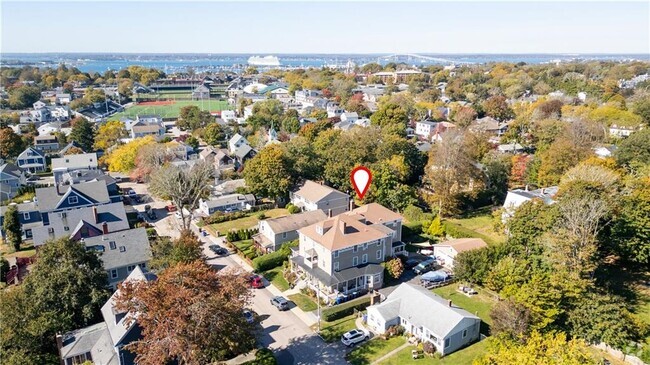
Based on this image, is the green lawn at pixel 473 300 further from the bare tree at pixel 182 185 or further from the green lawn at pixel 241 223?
the bare tree at pixel 182 185

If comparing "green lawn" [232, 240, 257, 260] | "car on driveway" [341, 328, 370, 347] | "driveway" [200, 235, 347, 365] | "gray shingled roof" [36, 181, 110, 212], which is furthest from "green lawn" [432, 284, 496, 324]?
"gray shingled roof" [36, 181, 110, 212]

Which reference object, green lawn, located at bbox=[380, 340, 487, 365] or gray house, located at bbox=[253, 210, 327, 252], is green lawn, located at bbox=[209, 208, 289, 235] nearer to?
gray house, located at bbox=[253, 210, 327, 252]

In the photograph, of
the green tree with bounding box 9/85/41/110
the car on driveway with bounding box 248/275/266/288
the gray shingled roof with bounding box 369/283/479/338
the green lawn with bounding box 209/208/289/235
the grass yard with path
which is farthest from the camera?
the green tree with bounding box 9/85/41/110

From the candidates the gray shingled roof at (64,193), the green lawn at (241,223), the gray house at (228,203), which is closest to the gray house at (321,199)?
the green lawn at (241,223)

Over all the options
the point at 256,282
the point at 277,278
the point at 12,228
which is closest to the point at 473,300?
the point at 277,278

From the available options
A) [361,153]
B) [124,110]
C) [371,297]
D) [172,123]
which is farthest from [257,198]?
[124,110]

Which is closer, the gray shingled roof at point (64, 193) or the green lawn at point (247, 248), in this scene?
the green lawn at point (247, 248)
